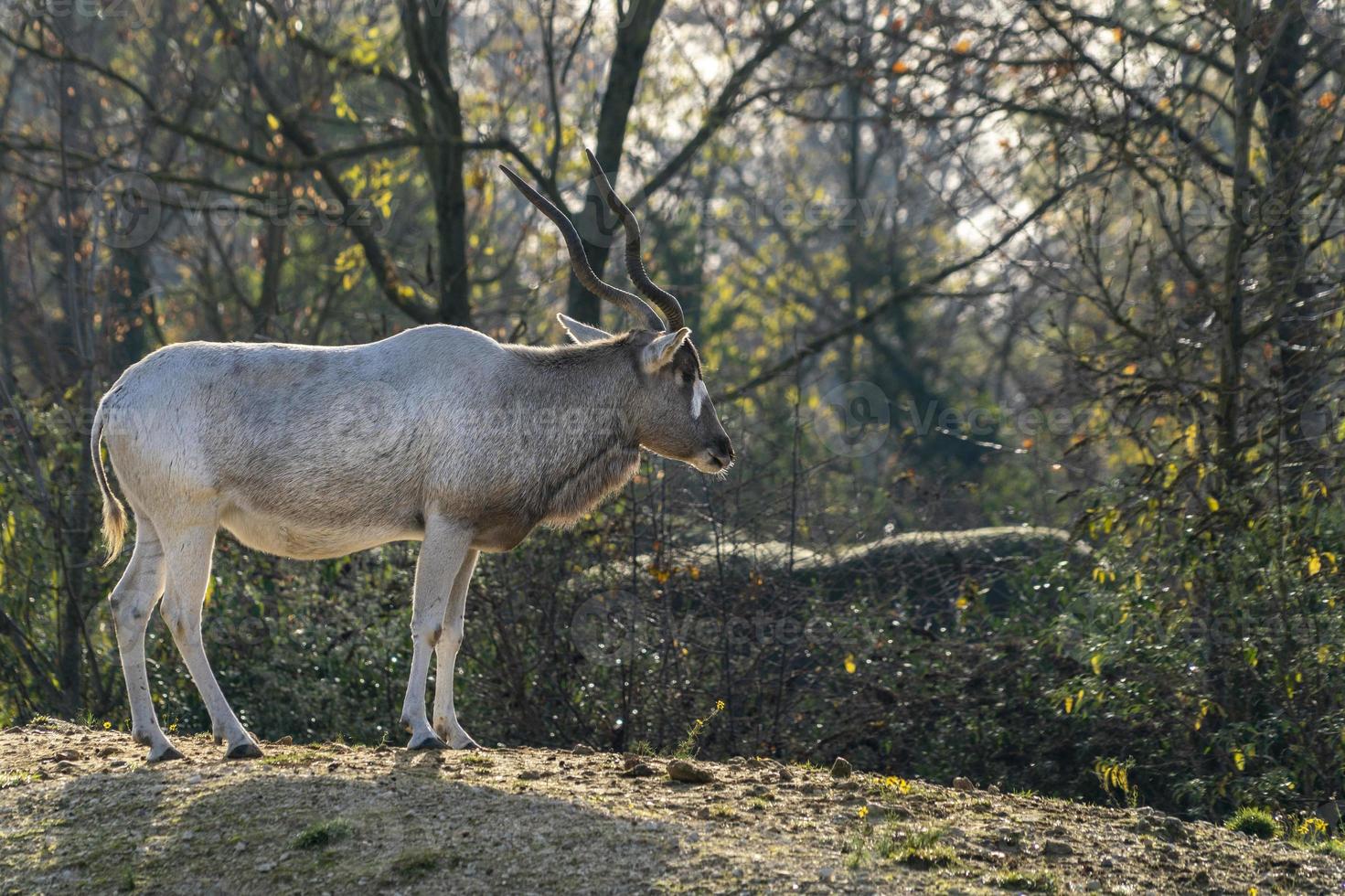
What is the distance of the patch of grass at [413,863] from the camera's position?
642cm

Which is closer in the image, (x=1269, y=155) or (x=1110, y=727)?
(x=1110, y=727)

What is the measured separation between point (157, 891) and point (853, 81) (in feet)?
36.5

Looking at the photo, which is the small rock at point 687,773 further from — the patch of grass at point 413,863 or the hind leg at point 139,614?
the hind leg at point 139,614

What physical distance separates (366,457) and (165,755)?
2024 millimetres

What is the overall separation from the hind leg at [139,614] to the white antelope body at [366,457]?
1 cm

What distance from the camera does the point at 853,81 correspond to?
597 inches

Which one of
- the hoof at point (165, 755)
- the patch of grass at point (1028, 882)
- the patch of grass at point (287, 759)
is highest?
the patch of grass at point (287, 759)

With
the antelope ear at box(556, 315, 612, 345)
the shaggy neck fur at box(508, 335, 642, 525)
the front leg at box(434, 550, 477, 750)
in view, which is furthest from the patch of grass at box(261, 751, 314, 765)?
the antelope ear at box(556, 315, 612, 345)

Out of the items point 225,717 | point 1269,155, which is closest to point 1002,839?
point 225,717

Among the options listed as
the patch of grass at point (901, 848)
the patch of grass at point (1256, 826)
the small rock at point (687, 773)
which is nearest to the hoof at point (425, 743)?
the small rock at point (687, 773)

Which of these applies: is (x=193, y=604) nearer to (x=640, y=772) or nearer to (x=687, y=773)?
(x=640, y=772)

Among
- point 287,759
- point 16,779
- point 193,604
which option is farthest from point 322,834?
point 193,604

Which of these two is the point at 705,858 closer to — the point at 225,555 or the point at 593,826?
the point at 593,826

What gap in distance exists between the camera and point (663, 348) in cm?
923
